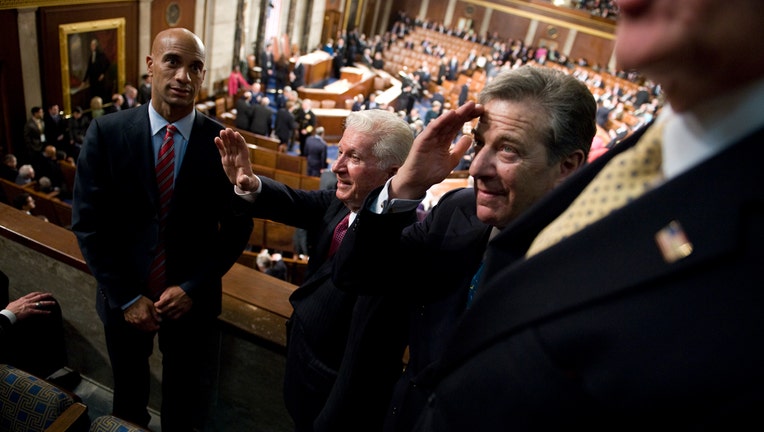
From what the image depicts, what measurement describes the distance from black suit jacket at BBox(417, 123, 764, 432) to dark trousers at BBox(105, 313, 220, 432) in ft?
5.85

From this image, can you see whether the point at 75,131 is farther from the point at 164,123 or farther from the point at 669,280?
the point at 669,280

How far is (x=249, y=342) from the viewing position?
2152 millimetres

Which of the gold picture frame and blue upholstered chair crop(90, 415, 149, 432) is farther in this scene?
the gold picture frame

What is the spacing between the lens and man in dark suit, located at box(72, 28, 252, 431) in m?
1.93

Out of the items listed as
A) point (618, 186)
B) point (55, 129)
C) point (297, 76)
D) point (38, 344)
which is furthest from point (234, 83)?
point (618, 186)

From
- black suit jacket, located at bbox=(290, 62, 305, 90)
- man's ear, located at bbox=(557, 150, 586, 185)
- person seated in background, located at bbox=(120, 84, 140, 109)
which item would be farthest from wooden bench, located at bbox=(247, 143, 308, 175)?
man's ear, located at bbox=(557, 150, 586, 185)

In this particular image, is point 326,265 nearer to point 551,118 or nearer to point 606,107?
point 551,118

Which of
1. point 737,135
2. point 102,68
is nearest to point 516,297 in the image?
point 737,135

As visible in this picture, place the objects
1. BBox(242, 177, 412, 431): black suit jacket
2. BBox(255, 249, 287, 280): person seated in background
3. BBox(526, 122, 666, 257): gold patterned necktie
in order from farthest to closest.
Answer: BBox(255, 249, 287, 280): person seated in background
BBox(242, 177, 412, 431): black suit jacket
BBox(526, 122, 666, 257): gold patterned necktie

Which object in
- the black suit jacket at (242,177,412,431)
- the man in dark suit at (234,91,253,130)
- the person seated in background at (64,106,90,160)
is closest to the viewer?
the black suit jacket at (242,177,412,431)

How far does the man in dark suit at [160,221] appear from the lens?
1.93 metres

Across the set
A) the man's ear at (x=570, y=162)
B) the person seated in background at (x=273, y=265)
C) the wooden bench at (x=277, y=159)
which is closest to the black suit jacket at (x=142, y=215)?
the man's ear at (x=570, y=162)

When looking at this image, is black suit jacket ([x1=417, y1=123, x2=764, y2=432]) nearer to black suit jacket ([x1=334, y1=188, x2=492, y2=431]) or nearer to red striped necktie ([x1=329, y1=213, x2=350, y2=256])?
black suit jacket ([x1=334, y1=188, x2=492, y2=431])

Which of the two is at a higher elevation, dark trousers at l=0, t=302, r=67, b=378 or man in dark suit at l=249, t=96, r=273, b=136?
dark trousers at l=0, t=302, r=67, b=378
